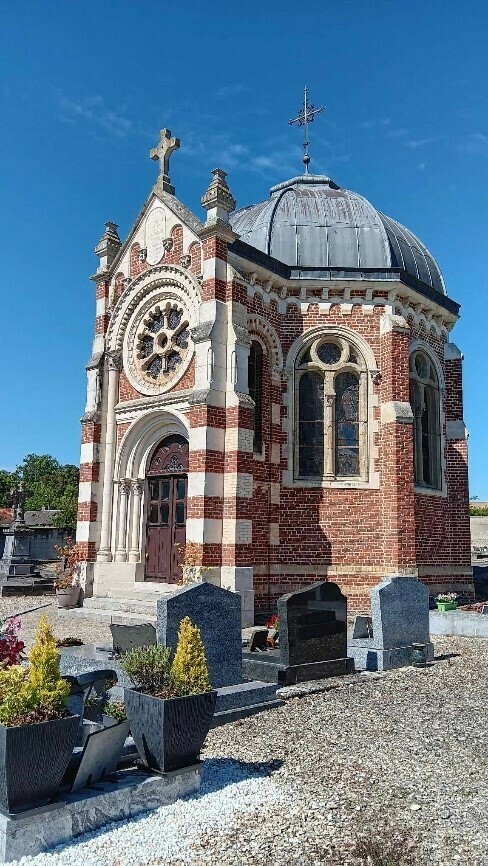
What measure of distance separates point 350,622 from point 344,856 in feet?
34.9

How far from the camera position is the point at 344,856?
4297 mm

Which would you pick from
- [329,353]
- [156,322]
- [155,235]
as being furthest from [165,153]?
[329,353]

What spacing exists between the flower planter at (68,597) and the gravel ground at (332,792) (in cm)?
975

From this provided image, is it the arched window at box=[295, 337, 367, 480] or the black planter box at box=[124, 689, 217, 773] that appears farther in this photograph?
the arched window at box=[295, 337, 367, 480]

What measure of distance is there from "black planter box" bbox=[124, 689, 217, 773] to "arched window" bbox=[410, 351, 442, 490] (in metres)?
13.4

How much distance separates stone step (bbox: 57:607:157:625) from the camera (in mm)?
14734

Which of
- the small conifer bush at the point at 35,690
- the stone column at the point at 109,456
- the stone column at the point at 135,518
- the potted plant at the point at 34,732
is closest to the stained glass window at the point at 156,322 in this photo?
the stone column at the point at 109,456

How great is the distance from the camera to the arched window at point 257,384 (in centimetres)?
1636

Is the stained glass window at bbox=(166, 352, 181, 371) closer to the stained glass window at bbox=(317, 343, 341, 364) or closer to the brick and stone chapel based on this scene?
the brick and stone chapel

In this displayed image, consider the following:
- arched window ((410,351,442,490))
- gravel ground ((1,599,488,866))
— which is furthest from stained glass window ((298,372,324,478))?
gravel ground ((1,599,488,866))

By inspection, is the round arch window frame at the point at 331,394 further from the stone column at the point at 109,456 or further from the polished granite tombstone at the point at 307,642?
the polished granite tombstone at the point at 307,642

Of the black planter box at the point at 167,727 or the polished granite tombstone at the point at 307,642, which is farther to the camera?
the polished granite tombstone at the point at 307,642

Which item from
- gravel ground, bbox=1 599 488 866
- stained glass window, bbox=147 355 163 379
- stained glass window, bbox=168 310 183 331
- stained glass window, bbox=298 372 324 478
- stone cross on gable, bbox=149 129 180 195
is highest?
stone cross on gable, bbox=149 129 180 195

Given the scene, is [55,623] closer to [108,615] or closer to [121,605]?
[108,615]
